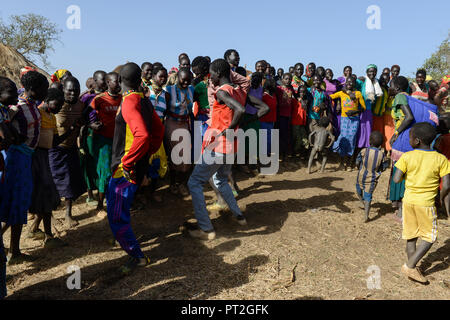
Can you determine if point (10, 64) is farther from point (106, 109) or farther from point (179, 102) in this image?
point (179, 102)

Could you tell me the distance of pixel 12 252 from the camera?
353 centimetres

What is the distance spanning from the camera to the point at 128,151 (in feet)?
10.0

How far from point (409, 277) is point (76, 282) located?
3352 millimetres

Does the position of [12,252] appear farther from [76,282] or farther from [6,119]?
[6,119]

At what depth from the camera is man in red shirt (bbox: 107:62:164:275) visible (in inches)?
117

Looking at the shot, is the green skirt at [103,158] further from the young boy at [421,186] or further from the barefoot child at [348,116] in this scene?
the barefoot child at [348,116]

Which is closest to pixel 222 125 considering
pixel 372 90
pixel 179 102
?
pixel 179 102

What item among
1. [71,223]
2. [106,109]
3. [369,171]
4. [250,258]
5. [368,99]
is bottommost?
[250,258]

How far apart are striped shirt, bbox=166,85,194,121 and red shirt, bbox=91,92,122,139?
0.80m

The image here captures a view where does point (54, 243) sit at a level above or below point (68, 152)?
below

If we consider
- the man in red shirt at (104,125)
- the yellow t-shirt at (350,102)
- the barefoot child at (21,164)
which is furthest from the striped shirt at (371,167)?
the barefoot child at (21,164)

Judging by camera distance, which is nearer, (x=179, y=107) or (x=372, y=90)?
(x=179, y=107)

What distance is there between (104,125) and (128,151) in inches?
72.9

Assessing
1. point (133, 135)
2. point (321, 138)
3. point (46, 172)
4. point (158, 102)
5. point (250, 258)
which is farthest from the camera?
point (321, 138)
